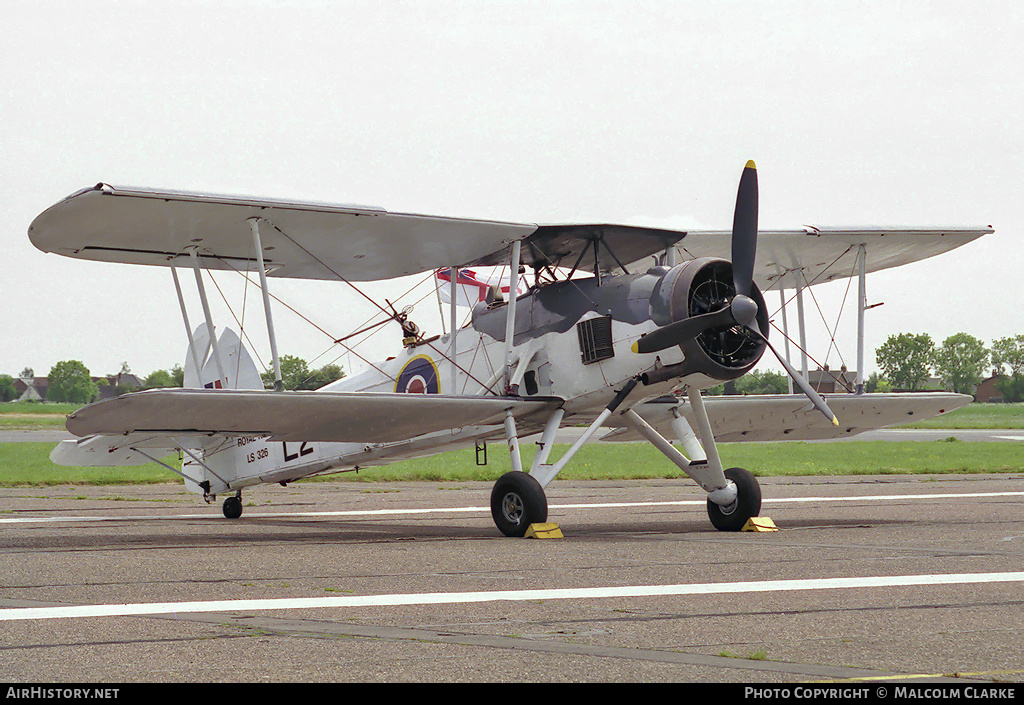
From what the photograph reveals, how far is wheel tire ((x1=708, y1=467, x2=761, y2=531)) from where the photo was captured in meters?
11.4

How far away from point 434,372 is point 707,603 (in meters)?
7.31

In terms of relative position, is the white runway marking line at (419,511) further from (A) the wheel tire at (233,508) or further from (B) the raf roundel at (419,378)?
(B) the raf roundel at (419,378)

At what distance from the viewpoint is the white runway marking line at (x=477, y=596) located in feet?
18.6

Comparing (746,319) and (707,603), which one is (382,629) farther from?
(746,319)

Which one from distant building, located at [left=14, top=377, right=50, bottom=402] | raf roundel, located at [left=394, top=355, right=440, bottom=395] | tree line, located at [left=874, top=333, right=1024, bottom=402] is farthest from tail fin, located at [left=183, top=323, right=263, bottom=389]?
distant building, located at [left=14, top=377, right=50, bottom=402]

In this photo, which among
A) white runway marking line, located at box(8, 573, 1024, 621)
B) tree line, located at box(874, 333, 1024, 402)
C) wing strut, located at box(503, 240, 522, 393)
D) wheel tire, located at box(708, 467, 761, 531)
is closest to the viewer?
white runway marking line, located at box(8, 573, 1024, 621)

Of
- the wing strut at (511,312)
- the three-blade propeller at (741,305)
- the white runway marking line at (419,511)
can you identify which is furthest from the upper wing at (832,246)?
the white runway marking line at (419,511)

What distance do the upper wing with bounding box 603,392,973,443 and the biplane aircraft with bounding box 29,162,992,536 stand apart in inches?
1.7

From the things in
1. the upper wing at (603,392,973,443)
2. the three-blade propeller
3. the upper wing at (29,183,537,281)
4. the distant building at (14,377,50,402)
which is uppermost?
the distant building at (14,377,50,402)

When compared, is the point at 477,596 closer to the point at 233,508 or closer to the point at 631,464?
the point at 233,508

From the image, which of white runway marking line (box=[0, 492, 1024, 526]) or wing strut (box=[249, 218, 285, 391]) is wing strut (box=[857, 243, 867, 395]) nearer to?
white runway marking line (box=[0, 492, 1024, 526])

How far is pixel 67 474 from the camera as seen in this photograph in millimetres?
25656

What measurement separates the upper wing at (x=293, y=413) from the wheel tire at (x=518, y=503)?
0.97 m

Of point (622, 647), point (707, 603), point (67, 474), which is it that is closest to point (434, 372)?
point (707, 603)
